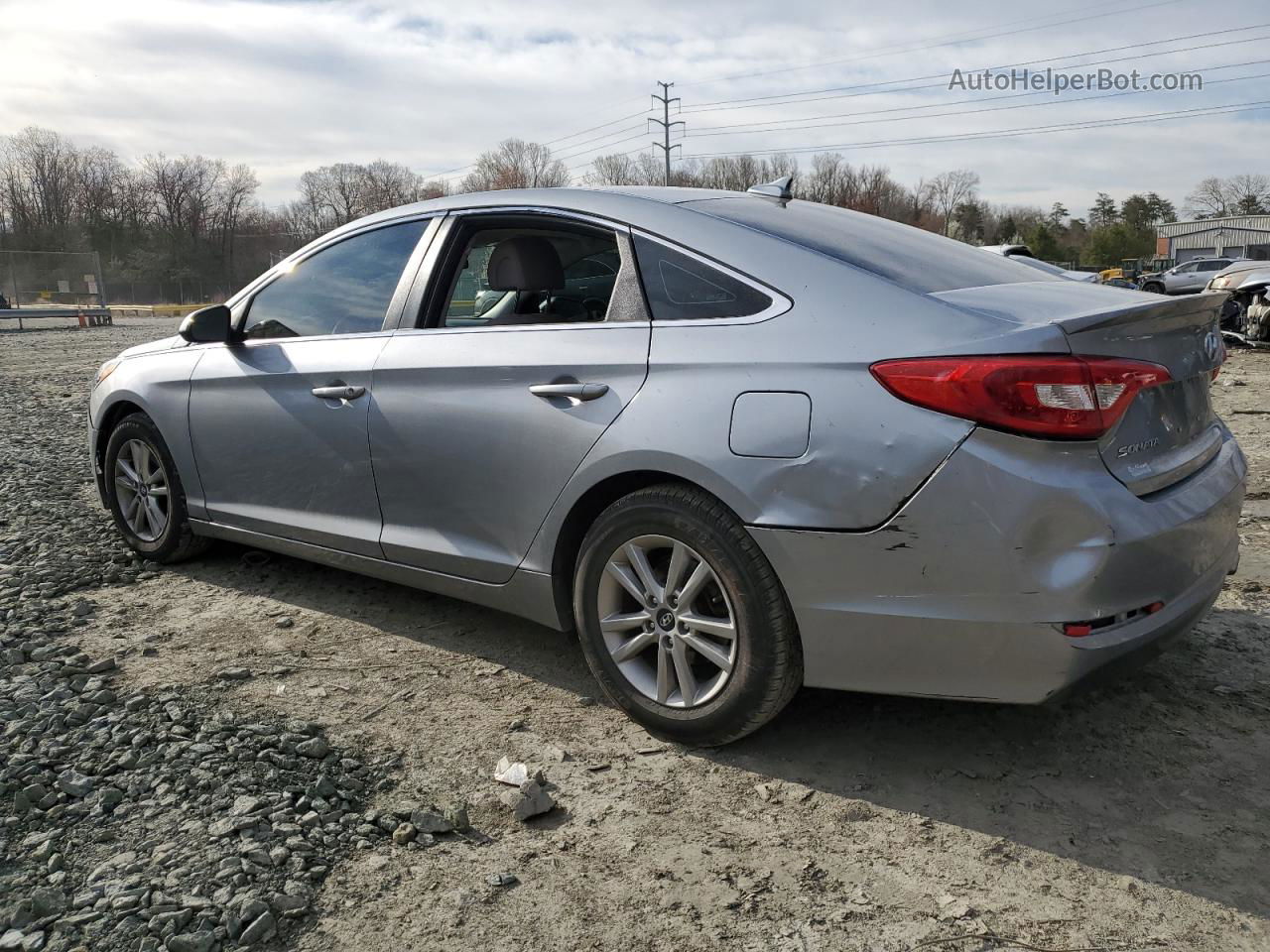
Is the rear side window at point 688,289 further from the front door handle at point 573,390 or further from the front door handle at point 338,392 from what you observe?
the front door handle at point 338,392

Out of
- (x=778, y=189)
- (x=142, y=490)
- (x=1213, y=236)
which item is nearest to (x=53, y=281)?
(x=142, y=490)

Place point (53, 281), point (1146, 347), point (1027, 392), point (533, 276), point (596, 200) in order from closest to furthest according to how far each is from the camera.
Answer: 1. point (1027, 392)
2. point (1146, 347)
3. point (596, 200)
4. point (533, 276)
5. point (53, 281)

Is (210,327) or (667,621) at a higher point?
(210,327)

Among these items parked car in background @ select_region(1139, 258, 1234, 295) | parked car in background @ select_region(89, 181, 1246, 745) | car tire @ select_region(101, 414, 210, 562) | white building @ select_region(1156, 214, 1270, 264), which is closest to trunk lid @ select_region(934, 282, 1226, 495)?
parked car in background @ select_region(89, 181, 1246, 745)

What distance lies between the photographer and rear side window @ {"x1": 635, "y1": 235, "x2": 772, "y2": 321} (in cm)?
284

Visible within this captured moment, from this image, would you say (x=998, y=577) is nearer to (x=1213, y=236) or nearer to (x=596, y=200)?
(x=596, y=200)

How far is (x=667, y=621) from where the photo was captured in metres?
2.95

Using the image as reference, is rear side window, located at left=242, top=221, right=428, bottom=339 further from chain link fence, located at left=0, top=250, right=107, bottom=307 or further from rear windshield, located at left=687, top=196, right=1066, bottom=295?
chain link fence, located at left=0, top=250, right=107, bottom=307

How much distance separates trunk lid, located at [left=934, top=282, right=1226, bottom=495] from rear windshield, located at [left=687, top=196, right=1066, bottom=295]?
5.0 inches

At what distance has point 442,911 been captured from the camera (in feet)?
7.54

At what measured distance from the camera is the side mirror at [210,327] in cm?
437

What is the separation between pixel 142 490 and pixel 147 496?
0.05 metres

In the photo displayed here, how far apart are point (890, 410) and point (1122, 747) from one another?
1.34 metres

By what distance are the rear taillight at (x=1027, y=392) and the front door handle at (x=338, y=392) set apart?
2.11 m
